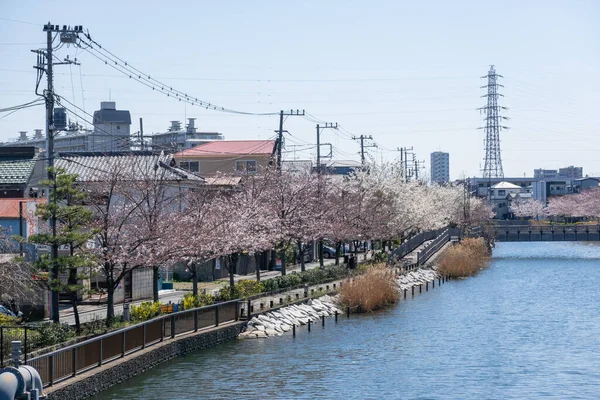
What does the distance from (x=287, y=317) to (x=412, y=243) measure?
4611 centimetres

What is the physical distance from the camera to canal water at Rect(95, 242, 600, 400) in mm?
29000

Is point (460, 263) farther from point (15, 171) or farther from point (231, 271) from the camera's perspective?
point (15, 171)

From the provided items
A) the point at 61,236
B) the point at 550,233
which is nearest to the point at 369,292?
the point at 61,236

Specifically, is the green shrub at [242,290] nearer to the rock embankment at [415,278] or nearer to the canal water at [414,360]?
the canal water at [414,360]

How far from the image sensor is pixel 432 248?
84.6m

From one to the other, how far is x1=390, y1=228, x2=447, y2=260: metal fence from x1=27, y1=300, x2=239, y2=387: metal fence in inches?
1384

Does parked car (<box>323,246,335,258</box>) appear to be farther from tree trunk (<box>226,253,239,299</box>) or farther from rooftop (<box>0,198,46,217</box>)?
rooftop (<box>0,198,46,217</box>)

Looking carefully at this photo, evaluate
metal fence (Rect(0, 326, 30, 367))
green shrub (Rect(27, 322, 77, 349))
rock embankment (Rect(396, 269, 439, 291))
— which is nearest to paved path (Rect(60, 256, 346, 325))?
green shrub (Rect(27, 322, 77, 349))

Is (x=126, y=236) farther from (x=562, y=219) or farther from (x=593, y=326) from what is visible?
(x=562, y=219)

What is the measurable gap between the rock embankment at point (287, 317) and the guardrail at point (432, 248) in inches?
1096

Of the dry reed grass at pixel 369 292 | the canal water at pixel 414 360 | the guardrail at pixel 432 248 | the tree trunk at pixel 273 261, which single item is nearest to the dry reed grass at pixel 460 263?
the guardrail at pixel 432 248

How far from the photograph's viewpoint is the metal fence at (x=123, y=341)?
76.8 feet

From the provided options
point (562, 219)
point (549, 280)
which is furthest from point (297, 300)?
point (562, 219)

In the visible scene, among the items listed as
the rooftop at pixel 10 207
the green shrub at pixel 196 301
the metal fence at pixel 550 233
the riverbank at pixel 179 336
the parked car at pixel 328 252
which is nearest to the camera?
the riverbank at pixel 179 336
